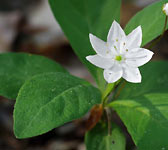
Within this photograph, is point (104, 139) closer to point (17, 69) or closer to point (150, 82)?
point (150, 82)

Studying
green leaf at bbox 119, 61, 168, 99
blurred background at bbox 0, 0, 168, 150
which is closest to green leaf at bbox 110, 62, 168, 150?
green leaf at bbox 119, 61, 168, 99

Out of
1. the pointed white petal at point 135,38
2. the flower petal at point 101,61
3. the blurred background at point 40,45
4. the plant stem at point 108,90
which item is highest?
the pointed white petal at point 135,38

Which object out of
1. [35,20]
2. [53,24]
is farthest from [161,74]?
[35,20]

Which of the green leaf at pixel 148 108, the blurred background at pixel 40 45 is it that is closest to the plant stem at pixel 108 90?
the green leaf at pixel 148 108

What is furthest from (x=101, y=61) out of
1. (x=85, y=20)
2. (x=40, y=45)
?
(x=40, y=45)

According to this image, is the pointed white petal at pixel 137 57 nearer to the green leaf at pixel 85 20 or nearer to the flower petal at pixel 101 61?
the flower petal at pixel 101 61

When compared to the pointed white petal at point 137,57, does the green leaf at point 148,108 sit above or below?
below

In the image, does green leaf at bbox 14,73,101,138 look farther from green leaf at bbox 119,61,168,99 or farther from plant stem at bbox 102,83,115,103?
green leaf at bbox 119,61,168,99
